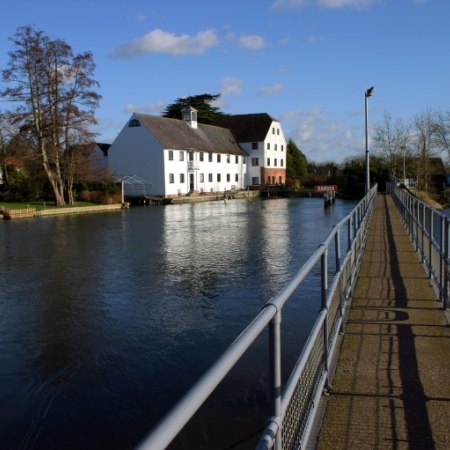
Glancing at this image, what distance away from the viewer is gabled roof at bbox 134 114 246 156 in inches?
2357

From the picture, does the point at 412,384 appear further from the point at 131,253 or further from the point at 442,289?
the point at 131,253

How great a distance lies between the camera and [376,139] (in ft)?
203

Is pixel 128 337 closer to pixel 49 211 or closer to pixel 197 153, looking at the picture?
pixel 49 211

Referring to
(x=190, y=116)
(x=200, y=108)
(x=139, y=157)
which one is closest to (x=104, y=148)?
(x=139, y=157)

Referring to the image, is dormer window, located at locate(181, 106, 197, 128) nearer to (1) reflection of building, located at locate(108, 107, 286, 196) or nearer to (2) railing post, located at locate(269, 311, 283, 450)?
(1) reflection of building, located at locate(108, 107, 286, 196)

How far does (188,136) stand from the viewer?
66.2 meters

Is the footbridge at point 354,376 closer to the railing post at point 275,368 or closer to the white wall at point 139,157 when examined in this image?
the railing post at point 275,368

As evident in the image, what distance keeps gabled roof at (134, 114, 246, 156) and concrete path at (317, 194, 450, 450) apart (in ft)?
173

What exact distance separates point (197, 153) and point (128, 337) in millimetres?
57043

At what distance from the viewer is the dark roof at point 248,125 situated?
79750 mm

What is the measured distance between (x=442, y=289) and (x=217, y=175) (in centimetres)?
6363

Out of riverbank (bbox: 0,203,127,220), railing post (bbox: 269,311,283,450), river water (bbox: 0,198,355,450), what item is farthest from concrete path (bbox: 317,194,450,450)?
riverbank (bbox: 0,203,127,220)

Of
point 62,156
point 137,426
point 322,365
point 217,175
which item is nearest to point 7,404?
point 137,426

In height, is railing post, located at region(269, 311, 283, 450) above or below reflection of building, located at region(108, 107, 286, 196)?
below
